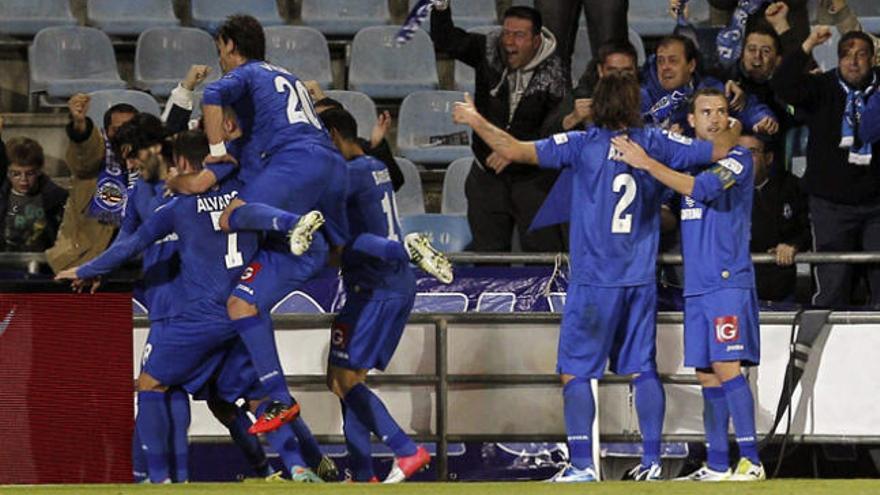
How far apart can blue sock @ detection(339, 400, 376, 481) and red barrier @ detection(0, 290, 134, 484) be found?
106 centimetres

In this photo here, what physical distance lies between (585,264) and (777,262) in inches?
51.8

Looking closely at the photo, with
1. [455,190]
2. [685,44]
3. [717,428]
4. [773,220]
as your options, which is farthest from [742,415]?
[455,190]

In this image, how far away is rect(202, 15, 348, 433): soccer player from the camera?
343 inches

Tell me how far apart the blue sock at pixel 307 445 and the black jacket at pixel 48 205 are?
2.18 m

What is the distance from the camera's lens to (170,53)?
1286 cm


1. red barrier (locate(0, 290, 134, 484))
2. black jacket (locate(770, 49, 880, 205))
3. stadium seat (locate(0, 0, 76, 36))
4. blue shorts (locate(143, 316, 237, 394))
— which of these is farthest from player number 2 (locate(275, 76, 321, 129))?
stadium seat (locate(0, 0, 76, 36))

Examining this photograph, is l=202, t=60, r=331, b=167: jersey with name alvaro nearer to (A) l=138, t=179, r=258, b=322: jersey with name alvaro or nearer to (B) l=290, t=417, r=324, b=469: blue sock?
(A) l=138, t=179, r=258, b=322: jersey with name alvaro

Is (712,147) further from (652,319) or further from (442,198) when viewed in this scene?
(442,198)

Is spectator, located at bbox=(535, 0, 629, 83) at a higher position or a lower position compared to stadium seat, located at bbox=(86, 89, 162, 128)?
higher

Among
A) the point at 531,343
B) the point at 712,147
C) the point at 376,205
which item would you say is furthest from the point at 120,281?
the point at 712,147

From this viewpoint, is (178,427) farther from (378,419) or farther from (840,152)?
(840,152)

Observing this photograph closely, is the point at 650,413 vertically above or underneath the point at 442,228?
underneath

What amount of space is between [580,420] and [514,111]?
2442 millimetres

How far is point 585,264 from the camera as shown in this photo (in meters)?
8.95
